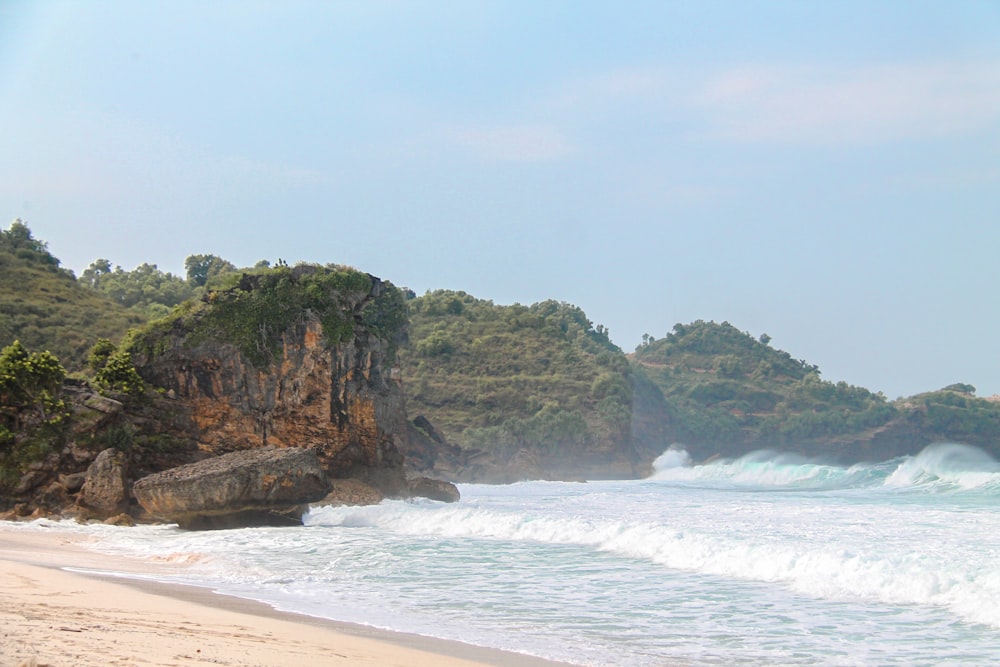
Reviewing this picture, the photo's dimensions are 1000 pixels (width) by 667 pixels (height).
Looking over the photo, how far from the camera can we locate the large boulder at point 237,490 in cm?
2183

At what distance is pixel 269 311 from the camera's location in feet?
97.9

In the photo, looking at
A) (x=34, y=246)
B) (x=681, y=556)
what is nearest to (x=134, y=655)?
(x=681, y=556)

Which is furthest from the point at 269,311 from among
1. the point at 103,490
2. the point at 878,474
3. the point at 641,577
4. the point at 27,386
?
the point at 878,474

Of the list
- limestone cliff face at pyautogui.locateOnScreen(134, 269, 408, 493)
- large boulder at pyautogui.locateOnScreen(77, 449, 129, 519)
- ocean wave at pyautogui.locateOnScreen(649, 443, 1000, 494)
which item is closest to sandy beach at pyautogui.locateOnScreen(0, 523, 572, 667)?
large boulder at pyautogui.locateOnScreen(77, 449, 129, 519)

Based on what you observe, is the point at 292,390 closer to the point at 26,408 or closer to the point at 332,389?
the point at 332,389

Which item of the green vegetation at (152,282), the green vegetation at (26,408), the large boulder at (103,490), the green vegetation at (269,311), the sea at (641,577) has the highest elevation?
the green vegetation at (152,282)

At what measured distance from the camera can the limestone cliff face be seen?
28125 mm

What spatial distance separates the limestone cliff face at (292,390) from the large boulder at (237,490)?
524 centimetres

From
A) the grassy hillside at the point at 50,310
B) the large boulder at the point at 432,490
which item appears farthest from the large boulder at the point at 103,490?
the grassy hillside at the point at 50,310

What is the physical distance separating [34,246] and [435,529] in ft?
127

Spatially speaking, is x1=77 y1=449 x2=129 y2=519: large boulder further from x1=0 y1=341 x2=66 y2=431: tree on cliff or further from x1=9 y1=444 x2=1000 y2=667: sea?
x1=0 y1=341 x2=66 y2=431: tree on cliff

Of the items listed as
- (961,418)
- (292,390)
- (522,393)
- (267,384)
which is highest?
(522,393)

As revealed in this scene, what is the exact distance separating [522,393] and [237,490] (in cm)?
4903

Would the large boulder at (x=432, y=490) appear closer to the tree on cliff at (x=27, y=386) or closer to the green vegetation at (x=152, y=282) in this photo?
the tree on cliff at (x=27, y=386)
